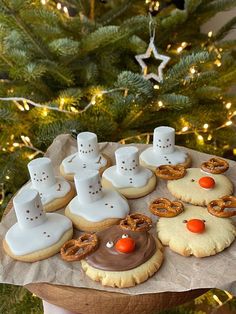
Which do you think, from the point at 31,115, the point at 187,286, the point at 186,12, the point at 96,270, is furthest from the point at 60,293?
the point at 186,12

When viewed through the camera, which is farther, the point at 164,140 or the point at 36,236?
the point at 164,140

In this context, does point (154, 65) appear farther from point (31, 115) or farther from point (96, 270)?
point (96, 270)

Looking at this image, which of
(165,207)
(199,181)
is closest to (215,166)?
(199,181)

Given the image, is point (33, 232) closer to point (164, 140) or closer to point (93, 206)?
point (93, 206)

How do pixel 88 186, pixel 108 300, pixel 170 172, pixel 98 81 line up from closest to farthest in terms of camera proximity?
pixel 108 300 < pixel 88 186 < pixel 170 172 < pixel 98 81

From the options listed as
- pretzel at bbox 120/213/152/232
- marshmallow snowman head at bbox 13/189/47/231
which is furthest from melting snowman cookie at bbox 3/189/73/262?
pretzel at bbox 120/213/152/232

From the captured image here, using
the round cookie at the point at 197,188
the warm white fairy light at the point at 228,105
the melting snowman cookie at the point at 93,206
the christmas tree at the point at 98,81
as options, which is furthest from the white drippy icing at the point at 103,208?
the warm white fairy light at the point at 228,105
